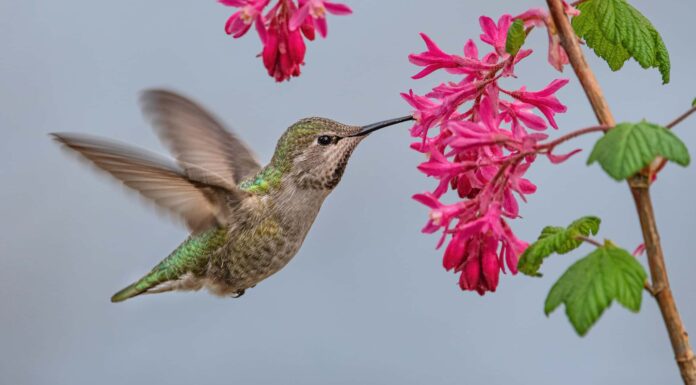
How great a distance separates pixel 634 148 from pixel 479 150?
328 millimetres

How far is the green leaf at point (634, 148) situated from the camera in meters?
0.82

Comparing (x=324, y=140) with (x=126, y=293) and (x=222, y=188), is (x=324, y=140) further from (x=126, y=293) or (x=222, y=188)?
(x=126, y=293)

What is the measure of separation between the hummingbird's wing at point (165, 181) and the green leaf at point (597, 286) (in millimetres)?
820

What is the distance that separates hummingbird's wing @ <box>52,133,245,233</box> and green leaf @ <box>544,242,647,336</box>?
32.3 inches

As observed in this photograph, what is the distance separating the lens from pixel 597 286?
895mm

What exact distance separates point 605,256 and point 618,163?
16 centimetres

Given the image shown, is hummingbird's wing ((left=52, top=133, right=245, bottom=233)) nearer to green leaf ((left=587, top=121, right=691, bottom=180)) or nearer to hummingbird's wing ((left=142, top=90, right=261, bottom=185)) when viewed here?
hummingbird's wing ((left=142, top=90, right=261, bottom=185))

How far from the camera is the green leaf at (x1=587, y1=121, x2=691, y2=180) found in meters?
0.82

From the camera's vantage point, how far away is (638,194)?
0.91 metres

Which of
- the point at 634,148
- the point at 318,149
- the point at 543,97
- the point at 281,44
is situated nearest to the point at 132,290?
the point at 318,149

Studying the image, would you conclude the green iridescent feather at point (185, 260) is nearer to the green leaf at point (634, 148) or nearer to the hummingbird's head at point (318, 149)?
the hummingbird's head at point (318, 149)

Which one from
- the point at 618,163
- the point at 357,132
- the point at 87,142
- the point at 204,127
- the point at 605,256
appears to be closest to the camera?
the point at 618,163

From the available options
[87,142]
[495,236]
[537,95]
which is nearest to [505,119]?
[537,95]

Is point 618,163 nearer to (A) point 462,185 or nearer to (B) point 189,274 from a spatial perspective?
(A) point 462,185
